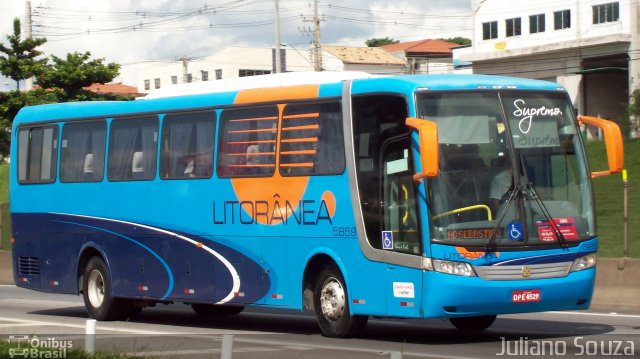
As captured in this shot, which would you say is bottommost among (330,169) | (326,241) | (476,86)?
(326,241)

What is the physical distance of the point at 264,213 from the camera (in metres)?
16.1

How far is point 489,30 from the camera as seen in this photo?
83.2 meters

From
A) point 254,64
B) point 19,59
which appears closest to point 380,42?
point 254,64

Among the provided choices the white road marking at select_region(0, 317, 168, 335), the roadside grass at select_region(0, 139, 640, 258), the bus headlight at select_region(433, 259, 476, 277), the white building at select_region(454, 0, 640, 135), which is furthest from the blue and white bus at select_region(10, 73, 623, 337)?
the white building at select_region(454, 0, 640, 135)

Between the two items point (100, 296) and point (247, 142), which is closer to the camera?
point (247, 142)

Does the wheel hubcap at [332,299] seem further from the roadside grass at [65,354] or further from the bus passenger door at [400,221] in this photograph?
the roadside grass at [65,354]

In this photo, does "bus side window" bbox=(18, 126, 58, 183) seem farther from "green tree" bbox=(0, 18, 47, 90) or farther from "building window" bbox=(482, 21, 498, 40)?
"building window" bbox=(482, 21, 498, 40)

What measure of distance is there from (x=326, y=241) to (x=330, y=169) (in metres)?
0.93

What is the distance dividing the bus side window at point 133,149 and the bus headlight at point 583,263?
6978mm

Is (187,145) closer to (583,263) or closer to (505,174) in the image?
(505,174)

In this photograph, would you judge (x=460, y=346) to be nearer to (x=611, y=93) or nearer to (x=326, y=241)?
(x=326, y=241)

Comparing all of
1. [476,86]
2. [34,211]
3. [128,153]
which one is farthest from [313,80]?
[34,211]

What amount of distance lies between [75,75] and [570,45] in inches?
1519

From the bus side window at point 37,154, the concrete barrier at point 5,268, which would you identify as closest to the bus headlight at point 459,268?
the bus side window at point 37,154
